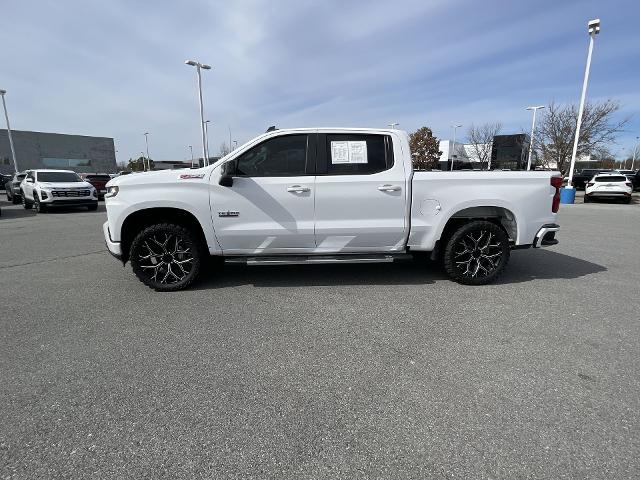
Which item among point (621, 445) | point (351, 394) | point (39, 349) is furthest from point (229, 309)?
point (621, 445)

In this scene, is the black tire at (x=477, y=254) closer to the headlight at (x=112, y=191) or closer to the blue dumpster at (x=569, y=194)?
the headlight at (x=112, y=191)

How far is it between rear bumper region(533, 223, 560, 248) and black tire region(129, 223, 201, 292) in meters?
4.49

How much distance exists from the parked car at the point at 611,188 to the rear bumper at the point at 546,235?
17.2m

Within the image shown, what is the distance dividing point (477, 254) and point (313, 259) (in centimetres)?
222

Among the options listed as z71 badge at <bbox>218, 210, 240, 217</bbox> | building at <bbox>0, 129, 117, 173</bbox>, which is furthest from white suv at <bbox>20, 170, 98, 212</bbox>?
building at <bbox>0, 129, 117, 173</bbox>

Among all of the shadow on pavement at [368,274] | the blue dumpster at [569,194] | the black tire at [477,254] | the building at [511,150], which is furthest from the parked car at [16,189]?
the building at [511,150]

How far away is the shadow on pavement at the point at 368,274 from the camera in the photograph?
4977mm

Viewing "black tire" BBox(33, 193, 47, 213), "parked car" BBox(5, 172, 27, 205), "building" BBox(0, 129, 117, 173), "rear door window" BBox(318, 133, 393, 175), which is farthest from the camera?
"building" BBox(0, 129, 117, 173)

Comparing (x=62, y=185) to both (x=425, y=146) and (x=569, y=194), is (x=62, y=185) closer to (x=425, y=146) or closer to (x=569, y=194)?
(x=569, y=194)

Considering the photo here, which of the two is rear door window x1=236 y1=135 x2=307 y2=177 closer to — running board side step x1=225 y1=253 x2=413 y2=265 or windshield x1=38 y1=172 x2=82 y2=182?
running board side step x1=225 y1=253 x2=413 y2=265

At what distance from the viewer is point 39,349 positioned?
3.19 metres

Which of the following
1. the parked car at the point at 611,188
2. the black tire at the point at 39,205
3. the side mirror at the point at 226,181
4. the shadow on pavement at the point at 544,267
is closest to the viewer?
the side mirror at the point at 226,181

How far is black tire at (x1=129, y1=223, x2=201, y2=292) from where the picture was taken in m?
4.52

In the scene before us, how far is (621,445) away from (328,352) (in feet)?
6.54
